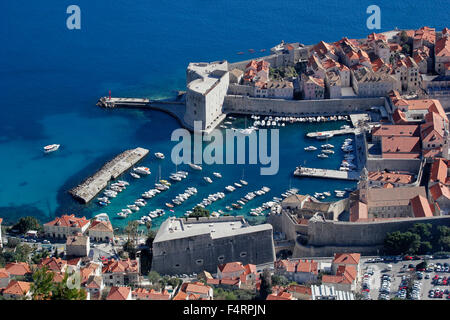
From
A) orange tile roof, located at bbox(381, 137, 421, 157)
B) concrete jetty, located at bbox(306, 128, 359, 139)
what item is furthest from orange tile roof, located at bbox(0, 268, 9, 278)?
concrete jetty, located at bbox(306, 128, 359, 139)

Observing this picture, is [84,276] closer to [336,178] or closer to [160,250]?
[160,250]

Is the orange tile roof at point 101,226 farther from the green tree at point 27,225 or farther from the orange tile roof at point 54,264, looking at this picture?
the orange tile roof at point 54,264

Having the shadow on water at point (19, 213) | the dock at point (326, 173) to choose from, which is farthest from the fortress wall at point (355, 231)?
the shadow on water at point (19, 213)

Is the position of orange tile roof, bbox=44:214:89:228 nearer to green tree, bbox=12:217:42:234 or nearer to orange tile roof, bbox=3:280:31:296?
green tree, bbox=12:217:42:234

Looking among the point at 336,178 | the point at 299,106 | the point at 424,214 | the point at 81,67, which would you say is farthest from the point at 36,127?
the point at 424,214

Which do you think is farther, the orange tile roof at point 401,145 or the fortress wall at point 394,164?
the orange tile roof at point 401,145
